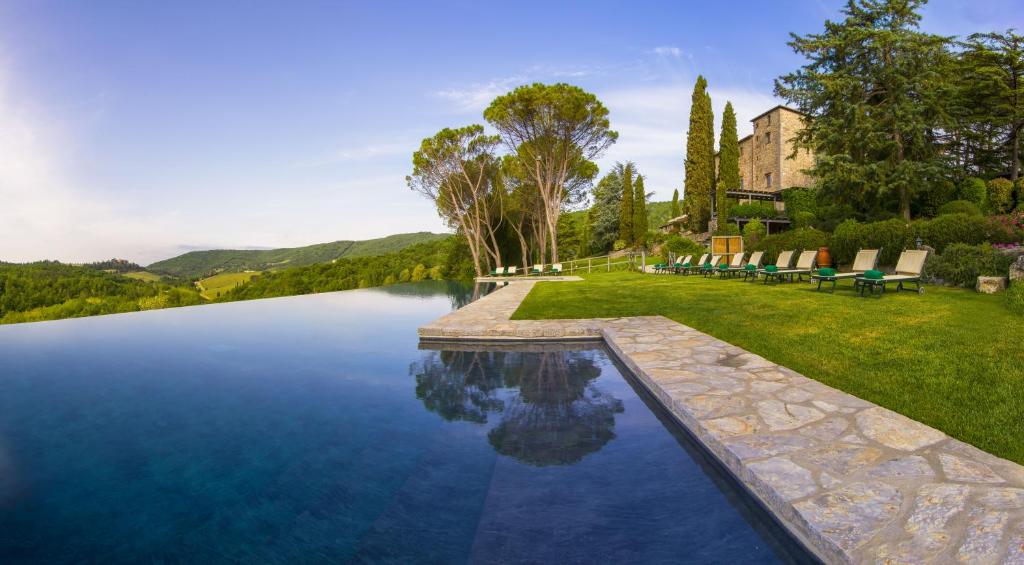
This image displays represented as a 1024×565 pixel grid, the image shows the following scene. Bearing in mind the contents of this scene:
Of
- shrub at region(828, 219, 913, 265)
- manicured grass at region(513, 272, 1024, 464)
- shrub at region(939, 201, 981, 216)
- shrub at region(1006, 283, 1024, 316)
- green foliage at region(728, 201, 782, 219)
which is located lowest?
manicured grass at region(513, 272, 1024, 464)

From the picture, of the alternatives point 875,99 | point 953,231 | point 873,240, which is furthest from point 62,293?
point 875,99

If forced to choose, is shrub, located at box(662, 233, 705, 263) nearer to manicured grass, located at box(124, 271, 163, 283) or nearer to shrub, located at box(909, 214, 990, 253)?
shrub, located at box(909, 214, 990, 253)

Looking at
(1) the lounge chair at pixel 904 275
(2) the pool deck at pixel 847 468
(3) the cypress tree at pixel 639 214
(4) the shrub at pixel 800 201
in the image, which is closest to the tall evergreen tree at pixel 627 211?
(3) the cypress tree at pixel 639 214

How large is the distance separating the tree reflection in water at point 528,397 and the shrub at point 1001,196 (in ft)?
77.7

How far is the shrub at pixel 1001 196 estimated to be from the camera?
61.5ft

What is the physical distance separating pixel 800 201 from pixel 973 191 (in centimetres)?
842

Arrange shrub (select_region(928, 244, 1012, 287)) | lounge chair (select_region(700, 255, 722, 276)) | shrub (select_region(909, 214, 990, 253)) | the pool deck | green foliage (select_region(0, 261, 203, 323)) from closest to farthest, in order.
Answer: the pool deck, shrub (select_region(928, 244, 1012, 287)), shrub (select_region(909, 214, 990, 253)), green foliage (select_region(0, 261, 203, 323)), lounge chair (select_region(700, 255, 722, 276))

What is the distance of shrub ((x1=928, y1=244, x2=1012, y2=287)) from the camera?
7809mm

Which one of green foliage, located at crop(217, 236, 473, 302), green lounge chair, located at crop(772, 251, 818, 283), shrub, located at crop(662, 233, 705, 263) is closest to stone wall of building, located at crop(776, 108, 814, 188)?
shrub, located at crop(662, 233, 705, 263)

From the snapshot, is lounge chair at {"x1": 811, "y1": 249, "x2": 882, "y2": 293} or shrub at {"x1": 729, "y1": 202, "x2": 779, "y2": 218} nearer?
lounge chair at {"x1": 811, "y1": 249, "x2": 882, "y2": 293}

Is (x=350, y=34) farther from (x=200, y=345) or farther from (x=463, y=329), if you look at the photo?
(x=463, y=329)

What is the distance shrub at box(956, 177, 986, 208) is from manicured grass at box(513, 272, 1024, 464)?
53.3 ft

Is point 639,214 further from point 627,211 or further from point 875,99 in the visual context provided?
point 875,99

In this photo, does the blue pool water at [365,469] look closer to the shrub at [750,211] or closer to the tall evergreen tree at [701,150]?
the shrub at [750,211]
